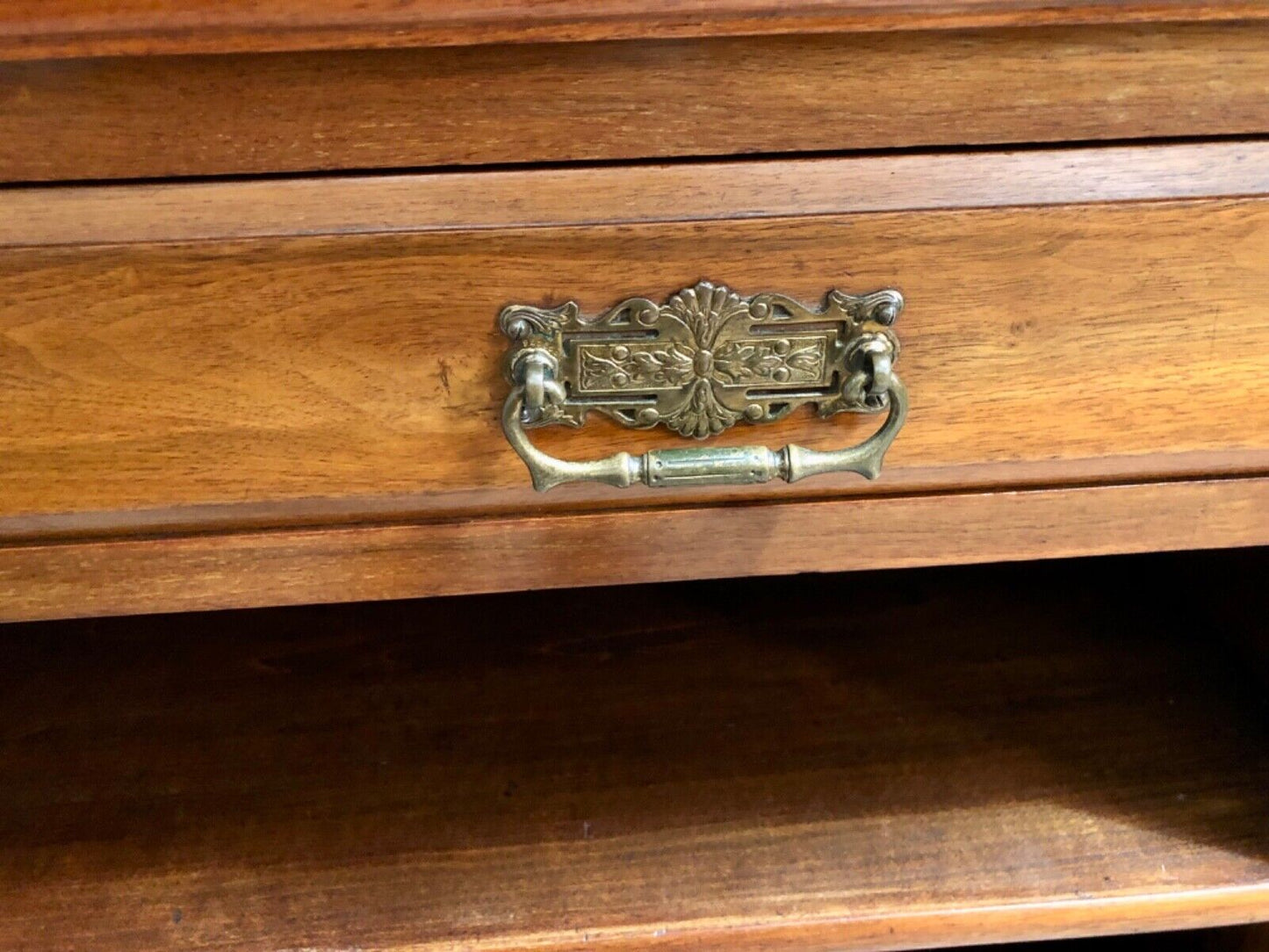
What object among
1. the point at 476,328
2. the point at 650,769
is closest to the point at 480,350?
the point at 476,328

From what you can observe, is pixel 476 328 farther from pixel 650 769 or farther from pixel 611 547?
pixel 650 769

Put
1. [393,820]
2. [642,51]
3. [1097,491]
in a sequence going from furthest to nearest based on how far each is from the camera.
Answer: [393,820] → [1097,491] → [642,51]

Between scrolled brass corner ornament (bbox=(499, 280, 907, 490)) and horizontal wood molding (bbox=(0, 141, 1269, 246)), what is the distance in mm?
30

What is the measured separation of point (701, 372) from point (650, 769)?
27 centimetres

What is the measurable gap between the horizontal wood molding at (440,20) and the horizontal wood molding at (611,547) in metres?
0.18

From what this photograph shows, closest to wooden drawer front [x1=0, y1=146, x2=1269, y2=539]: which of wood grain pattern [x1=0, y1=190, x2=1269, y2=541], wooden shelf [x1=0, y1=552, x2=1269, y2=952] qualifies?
Answer: wood grain pattern [x1=0, y1=190, x2=1269, y2=541]

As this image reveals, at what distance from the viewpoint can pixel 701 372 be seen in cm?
36

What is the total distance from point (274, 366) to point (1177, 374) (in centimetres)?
31

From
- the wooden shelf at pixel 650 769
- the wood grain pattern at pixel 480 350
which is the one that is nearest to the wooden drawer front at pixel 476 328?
the wood grain pattern at pixel 480 350

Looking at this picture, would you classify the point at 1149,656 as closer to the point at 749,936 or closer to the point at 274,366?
the point at 749,936

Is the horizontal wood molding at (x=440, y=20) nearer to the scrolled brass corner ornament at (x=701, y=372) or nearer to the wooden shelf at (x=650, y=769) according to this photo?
the scrolled brass corner ornament at (x=701, y=372)

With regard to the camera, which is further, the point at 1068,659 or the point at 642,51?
the point at 1068,659

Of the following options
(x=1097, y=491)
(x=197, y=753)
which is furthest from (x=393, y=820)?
(x=1097, y=491)

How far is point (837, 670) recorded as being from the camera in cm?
63
